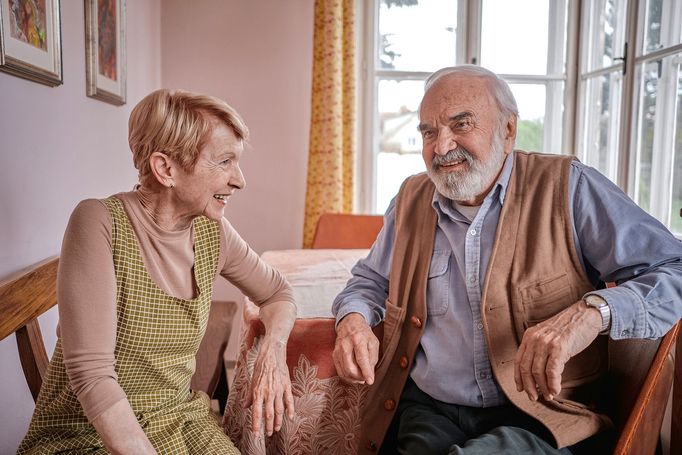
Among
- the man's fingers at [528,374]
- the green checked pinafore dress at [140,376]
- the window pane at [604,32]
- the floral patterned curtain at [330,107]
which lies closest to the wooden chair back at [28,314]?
the green checked pinafore dress at [140,376]

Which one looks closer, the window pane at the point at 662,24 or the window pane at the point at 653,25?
the window pane at the point at 662,24

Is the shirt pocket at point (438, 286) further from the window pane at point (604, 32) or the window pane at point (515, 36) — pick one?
the window pane at point (515, 36)

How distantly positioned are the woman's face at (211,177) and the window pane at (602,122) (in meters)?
2.78

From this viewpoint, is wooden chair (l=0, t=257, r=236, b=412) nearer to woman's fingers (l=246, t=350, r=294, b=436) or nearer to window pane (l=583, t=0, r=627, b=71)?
woman's fingers (l=246, t=350, r=294, b=436)

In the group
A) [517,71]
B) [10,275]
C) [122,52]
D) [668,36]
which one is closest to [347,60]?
[517,71]

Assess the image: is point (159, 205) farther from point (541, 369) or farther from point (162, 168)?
point (541, 369)

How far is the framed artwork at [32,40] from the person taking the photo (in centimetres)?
155

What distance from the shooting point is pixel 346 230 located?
3492 millimetres

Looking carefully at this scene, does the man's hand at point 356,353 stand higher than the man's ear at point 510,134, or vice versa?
the man's ear at point 510,134

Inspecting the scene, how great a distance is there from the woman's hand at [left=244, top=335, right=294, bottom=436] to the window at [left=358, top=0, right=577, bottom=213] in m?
2.91

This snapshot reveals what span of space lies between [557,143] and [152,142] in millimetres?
3555

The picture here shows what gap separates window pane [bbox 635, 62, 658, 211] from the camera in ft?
9.56

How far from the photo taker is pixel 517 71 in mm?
4016

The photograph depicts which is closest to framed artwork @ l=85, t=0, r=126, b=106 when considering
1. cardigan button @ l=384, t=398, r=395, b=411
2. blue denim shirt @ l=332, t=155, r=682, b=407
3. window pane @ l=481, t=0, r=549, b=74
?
blue denim shirt @ l=332, t=155, r=682, b=407
